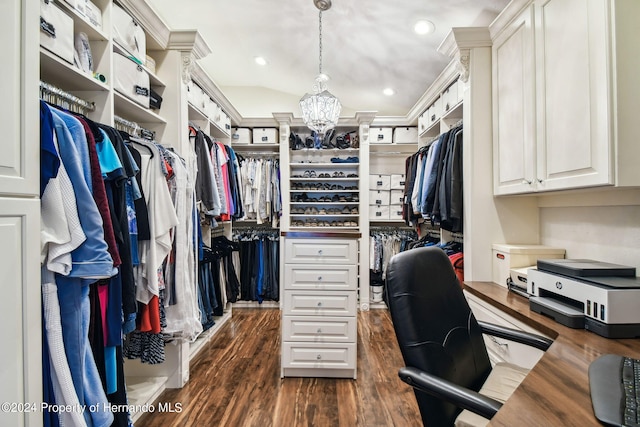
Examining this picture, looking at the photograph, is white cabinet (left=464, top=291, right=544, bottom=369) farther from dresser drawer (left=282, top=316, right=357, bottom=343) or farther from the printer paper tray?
dresser drawer (left=282, top=316, right=357, bottom=343)

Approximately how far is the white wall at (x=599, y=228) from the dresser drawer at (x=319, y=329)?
4.68 feet

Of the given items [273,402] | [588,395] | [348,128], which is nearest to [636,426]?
[588,395]

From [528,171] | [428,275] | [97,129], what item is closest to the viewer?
[428,275]

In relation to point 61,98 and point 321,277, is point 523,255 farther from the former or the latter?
point 61,98

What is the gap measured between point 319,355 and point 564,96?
83.0 inches

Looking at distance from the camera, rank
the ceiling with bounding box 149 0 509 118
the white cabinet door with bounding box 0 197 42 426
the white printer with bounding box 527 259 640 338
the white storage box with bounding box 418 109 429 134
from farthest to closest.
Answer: the white storage box with bounding box 418 109 429 134 < the ceiling with bounding box 149 0 509 118 < the white printer with bounding box 527 259 640 338 < the white cabinet door with bounding box 0 197 42 426

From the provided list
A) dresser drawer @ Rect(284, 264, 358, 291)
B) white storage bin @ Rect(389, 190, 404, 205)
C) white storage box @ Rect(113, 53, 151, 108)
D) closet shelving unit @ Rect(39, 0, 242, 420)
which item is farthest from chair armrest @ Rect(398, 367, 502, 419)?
white storage bin @ Rect(389, 190, 404, 205)

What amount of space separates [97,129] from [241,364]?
76.7 inches

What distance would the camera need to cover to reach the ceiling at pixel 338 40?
7.23 ft

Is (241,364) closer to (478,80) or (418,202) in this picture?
(418,202)

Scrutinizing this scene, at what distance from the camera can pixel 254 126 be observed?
3826mm

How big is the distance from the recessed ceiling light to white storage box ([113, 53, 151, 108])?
202 centimetres

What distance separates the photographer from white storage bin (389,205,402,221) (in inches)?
147

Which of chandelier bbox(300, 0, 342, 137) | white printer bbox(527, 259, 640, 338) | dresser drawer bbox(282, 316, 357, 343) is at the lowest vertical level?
dresser drawer bbox(282, 316, 357, 343)
